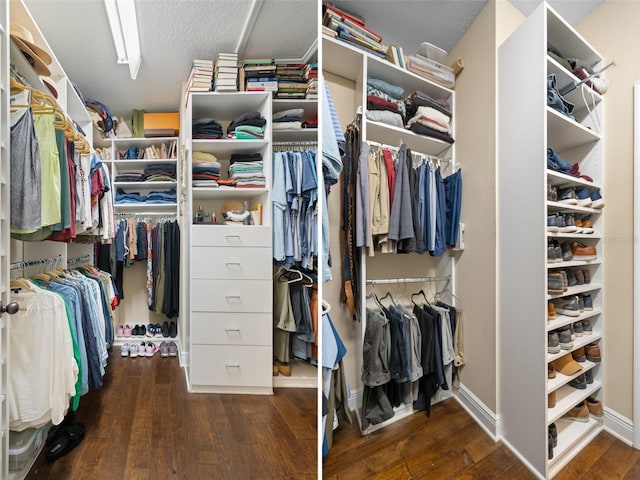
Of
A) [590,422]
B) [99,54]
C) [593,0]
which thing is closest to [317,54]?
[99,54]

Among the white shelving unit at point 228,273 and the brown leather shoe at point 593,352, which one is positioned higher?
the white shelving unit at point 228,273

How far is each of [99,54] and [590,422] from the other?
2.37m

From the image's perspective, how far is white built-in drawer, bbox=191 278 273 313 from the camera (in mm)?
701

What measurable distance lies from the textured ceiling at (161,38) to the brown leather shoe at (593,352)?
191 centimetres

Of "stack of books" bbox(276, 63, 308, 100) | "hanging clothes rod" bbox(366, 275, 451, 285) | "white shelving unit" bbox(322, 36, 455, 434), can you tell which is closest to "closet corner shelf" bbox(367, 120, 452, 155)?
"white shelving unit" bbox(322, 36, 455, 434)

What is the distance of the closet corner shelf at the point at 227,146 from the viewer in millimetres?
675

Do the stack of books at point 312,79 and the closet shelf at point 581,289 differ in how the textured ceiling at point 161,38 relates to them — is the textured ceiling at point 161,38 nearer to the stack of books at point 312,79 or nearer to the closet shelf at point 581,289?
the stack of books at point 312,79

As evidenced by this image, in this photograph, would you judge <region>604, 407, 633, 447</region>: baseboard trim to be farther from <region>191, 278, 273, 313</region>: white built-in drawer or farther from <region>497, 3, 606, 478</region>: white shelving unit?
<region>191, 278, 273, 313</region>: white built-in drawer

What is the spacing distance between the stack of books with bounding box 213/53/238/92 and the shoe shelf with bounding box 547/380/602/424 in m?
1.61

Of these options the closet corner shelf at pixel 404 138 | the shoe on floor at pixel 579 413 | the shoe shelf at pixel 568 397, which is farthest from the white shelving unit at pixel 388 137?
the shoe on floor at pixel 579 413

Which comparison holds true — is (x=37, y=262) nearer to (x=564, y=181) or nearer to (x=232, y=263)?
(x=232, y=263)

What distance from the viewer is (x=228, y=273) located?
28.4 inches

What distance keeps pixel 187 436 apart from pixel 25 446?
15.4 inches

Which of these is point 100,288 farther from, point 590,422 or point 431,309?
point 590,422
